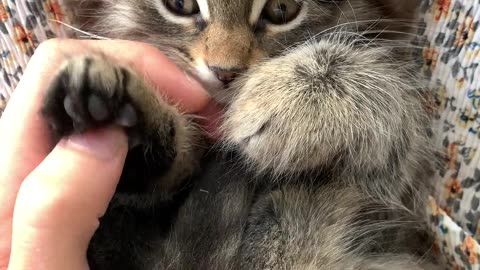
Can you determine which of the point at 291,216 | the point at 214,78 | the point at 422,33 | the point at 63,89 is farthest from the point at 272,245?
the point at 422,33

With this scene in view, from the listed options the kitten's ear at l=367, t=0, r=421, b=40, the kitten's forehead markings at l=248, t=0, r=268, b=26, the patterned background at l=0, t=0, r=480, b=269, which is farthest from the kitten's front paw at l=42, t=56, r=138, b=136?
the kitten's ear at l=367, t=0, r=421, b=40

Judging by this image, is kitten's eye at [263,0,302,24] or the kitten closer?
the kitten

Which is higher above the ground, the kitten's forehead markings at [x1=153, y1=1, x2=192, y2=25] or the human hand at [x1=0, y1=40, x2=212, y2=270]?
the kitten's forehead markings at [x1=153, y1=1, x2=192, y2=25]

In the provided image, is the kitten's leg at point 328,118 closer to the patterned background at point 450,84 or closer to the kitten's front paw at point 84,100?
the patterned background at point 450,84

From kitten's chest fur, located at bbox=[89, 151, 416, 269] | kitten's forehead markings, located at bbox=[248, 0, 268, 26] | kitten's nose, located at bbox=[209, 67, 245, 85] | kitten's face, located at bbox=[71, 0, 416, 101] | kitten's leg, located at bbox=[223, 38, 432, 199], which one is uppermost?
kitten's forehead markings, located at bbox=[248, 0, 268, 26]

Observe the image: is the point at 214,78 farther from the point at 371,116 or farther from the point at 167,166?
the point at 371,116

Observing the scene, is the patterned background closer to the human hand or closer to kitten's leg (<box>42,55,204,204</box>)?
the human hand
